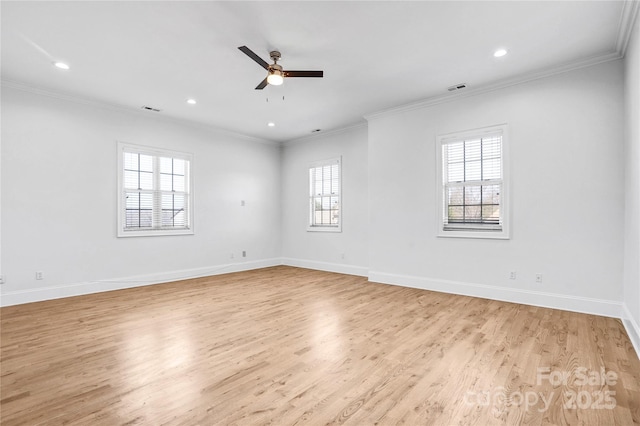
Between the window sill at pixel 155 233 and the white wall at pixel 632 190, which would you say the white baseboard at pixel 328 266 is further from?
the white wall at pixel 632 190

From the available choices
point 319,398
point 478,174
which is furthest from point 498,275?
point 319,398

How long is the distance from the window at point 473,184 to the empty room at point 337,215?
0.11 feet

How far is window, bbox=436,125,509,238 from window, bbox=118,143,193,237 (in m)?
4.79

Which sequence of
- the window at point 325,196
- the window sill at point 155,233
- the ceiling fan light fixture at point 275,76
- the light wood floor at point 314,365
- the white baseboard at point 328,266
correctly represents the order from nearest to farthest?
the light wood floor at point 314,365, the ceiling fan light fixture at point 275,76, the window sill at point 155,233, the white baseboard at point 328,266, the window at point 325,196

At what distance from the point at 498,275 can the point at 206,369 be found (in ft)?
12.9

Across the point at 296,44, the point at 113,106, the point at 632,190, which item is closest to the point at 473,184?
the point at 632,190

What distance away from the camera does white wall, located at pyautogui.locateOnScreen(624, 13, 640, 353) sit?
2.79m

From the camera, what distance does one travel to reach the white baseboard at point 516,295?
11.9ft

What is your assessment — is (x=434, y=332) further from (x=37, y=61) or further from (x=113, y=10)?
(x=37, y=61)

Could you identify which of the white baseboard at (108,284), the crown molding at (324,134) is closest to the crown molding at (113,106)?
the crown molding at (324,134)

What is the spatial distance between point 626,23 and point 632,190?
161cm

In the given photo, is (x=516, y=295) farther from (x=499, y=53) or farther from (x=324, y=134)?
(x=324, y=134)

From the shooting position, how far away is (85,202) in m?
4.91

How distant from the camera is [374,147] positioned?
5.72 m
